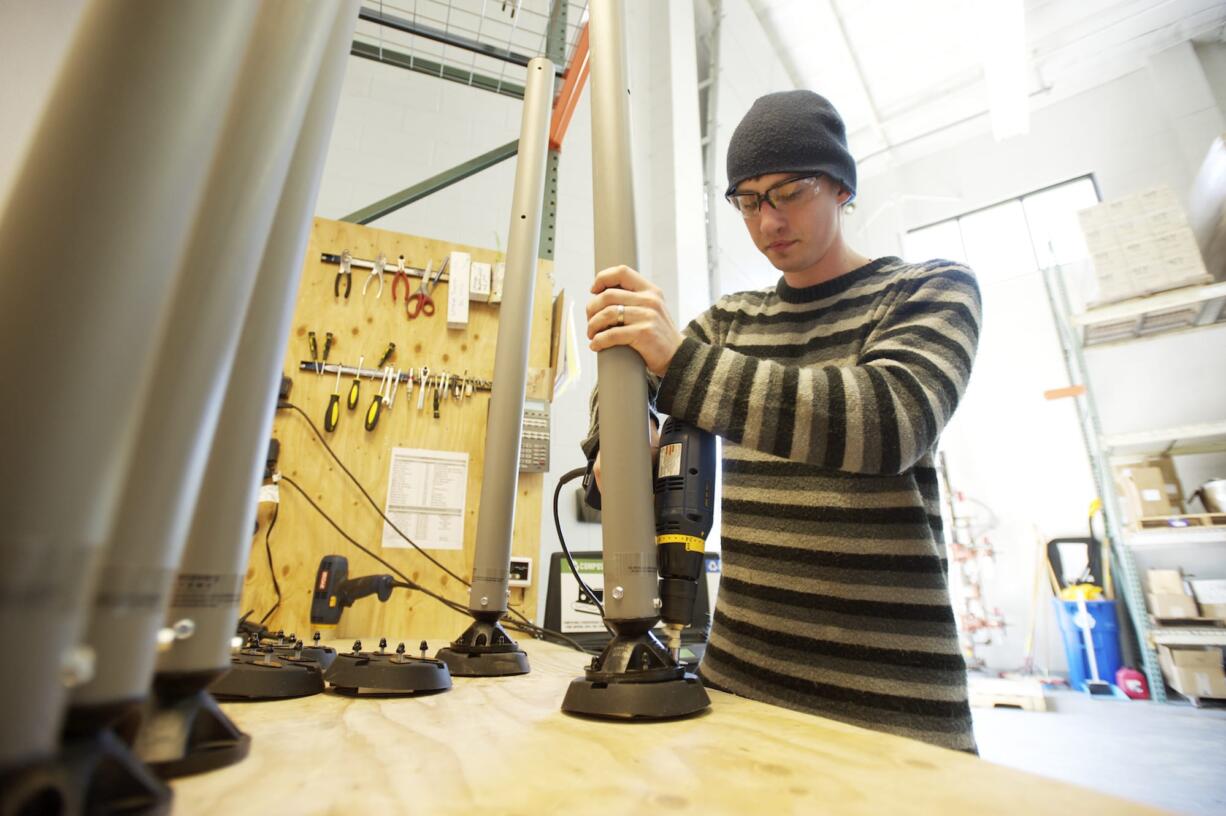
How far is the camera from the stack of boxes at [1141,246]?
2656 mm

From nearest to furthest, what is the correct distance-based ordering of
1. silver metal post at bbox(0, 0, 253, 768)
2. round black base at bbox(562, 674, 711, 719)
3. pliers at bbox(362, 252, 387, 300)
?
silver metal post at bbox(0, 0, 253, 768) → round black base at bbox(562, 674, 711, 719) → pliers at bbox(362, 252, 387, 300)

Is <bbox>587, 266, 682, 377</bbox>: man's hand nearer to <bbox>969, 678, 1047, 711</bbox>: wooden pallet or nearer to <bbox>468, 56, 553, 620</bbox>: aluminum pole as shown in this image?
<bbox>468, 56, 553, 620</bbox>: aluminum pole

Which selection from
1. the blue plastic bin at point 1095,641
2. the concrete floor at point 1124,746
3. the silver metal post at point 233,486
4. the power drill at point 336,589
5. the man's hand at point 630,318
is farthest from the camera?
the blue plastic bin at point 1095,641

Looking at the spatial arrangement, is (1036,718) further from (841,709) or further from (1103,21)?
(1103,21)

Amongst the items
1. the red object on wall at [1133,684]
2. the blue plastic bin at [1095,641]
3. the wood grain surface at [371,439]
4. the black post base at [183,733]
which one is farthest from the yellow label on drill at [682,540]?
the blue plastic bin at [1095,641]

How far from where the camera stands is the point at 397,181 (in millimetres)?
2361

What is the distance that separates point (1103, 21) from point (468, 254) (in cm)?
536

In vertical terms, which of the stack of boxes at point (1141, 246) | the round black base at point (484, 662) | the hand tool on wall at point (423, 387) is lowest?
the round black base at point (484, 662)

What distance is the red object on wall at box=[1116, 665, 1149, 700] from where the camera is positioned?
3098 mm

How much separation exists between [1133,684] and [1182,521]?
103cm

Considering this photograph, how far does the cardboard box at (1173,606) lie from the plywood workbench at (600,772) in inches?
143

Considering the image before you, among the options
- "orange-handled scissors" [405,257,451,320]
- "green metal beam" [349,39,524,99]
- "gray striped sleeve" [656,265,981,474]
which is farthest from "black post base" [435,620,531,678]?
"green metal beam" [349,39,524,99]

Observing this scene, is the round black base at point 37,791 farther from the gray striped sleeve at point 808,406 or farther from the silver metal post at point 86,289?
the gray striped sleeve at point 808,406

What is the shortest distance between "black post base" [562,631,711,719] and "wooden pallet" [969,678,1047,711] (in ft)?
12.0
